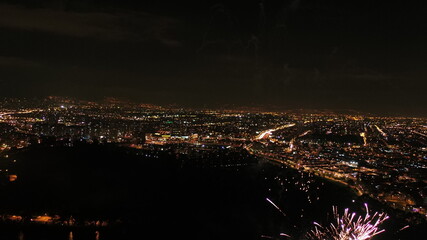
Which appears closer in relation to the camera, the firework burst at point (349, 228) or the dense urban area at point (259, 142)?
the firework burst at point (349, 228)

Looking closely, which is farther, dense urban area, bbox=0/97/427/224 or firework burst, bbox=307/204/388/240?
dense urban area, bbox=0/97/427/224

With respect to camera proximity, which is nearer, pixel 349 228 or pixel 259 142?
pixel 349 228

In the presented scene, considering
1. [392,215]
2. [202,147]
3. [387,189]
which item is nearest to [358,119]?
[202,147]

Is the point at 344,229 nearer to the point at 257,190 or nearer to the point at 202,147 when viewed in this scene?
the point at 257,190
